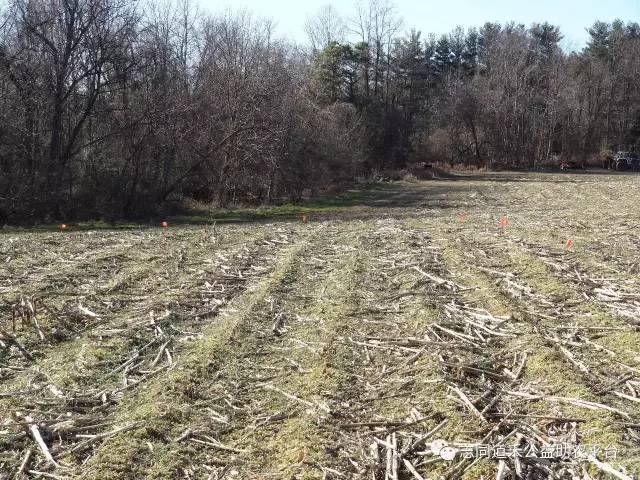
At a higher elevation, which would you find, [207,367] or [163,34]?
[163,34]

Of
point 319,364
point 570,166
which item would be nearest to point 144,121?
point 319,364

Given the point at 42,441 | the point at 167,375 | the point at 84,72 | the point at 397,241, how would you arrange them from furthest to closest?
the point at 84,72, the point at 397,241, the point at 167,375, the point at 42,441

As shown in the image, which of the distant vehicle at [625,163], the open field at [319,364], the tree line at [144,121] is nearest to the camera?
the open field at [319,364]

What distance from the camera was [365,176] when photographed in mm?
39125

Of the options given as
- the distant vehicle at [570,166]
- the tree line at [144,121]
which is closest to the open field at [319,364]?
the tree line at [144,121]

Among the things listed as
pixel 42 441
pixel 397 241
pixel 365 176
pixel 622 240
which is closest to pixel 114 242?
pixel 397 241

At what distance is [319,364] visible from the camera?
492 centimetres

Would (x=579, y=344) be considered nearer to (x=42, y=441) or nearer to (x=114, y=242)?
(x=42, y=441)

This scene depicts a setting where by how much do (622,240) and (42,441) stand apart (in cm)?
996

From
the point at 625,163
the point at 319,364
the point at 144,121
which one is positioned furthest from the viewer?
the point at 625,163

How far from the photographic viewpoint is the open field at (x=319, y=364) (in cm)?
357

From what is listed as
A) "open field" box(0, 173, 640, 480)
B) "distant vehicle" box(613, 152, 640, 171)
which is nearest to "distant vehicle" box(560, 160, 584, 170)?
"distant vehicle" box(613, 152, 640, 171)

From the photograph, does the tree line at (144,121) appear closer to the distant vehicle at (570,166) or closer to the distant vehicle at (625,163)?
the distant vehicle at (570,166)

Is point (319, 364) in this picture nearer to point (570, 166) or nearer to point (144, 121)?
point (144, 121)
